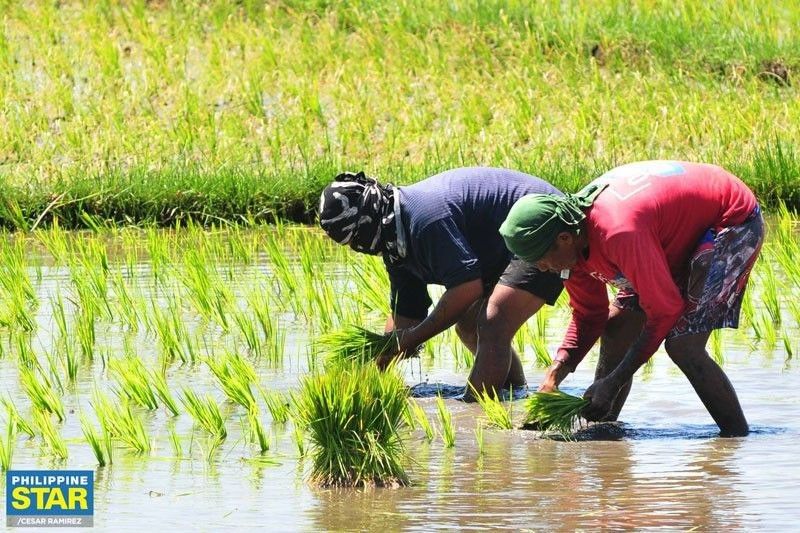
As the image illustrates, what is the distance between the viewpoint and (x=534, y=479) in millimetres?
4711

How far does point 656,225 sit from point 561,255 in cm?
31

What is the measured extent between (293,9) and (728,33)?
402 centimetres

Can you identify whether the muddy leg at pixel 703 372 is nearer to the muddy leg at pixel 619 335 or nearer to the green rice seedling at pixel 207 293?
the muddy leg at pixel 619 335

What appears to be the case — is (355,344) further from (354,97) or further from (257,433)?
(354,97)

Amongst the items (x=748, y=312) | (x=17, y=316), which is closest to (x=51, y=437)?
(x=17, y=316)

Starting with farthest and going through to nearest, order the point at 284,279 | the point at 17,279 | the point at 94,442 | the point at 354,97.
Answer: the point at 354,97
the point at 284,279
the point at 17,279
the point at 94,442

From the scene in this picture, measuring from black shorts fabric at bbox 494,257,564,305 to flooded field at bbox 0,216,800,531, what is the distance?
42 cm

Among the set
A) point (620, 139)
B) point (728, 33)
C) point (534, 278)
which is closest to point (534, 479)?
point (534, 278)

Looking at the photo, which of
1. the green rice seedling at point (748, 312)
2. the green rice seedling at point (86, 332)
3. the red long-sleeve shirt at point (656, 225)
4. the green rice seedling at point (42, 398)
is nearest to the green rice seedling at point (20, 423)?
the green rice seedling at point (42, 398)

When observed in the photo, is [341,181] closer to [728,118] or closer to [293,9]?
[728,118]

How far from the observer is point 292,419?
4.92m

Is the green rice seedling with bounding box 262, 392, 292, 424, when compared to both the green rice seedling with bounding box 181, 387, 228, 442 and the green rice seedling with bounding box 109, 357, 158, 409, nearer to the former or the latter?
the green rice seedling with bounding box 181, 387, 228, 442

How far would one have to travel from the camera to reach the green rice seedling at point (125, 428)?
502 cm

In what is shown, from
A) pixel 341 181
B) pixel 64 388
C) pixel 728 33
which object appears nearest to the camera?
pixel 341 181
